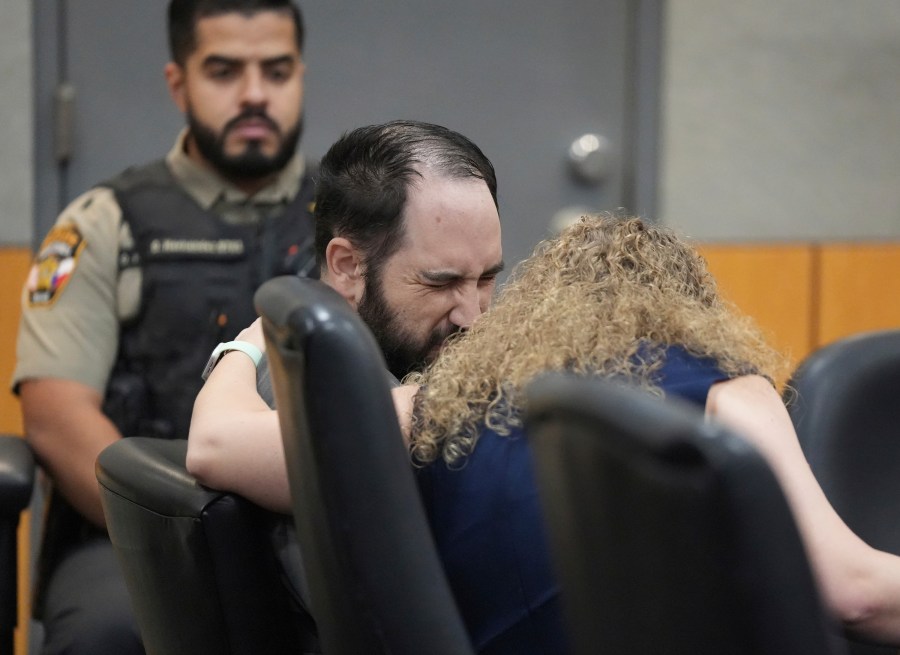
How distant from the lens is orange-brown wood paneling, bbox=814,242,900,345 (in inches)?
116

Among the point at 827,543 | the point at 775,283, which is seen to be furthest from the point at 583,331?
the point at 775,283

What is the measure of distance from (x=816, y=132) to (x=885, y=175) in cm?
21

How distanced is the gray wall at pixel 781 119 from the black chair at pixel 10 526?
1.69m

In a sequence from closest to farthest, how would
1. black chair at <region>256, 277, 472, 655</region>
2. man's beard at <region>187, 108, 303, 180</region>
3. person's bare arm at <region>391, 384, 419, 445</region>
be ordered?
black chair at <region>256, 277, 472, 655</region>
person's bare arm at <region>391, 384, 419, 445</region>
man's beard at <region>187, 108, 303, 180</region>

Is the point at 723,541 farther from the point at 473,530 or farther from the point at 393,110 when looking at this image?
the point at 393,110

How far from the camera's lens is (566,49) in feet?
9.21

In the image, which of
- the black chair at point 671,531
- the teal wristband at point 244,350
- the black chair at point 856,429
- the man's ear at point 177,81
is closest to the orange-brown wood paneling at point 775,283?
the man's ear at point 177,81

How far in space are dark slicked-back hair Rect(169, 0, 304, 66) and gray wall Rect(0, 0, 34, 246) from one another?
437 millimetres

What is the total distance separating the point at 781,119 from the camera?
2.91m

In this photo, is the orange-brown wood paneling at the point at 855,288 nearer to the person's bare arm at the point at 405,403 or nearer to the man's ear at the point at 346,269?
the man's ear at the point at 346,269

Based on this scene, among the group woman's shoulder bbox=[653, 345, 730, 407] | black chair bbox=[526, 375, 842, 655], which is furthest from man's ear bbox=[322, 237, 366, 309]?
black chair bbox=[526, 375, 842, 655]

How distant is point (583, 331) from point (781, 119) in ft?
6.73

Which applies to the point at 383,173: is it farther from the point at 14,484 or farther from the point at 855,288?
the point at 855,288

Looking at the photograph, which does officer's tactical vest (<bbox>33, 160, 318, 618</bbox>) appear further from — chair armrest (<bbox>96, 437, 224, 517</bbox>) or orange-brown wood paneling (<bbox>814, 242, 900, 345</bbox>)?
orange-brown wood paneling (<bbox>814, 242, 900, 345</bbox>)
